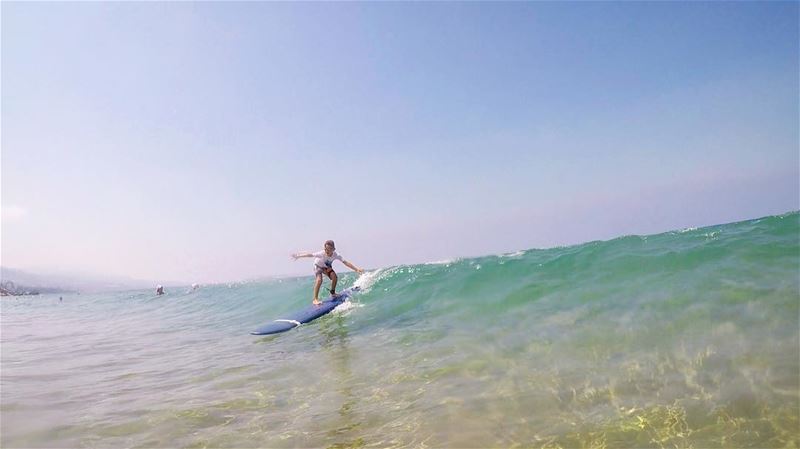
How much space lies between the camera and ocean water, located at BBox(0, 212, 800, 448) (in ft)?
15.7

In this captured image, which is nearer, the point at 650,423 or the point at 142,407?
the point at 650,423

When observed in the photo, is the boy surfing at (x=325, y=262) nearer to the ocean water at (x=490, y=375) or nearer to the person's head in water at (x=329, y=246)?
the person's head in water at (x=329, y=246)

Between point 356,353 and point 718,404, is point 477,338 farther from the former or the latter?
point 718,404

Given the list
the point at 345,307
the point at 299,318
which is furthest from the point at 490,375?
the point at 345,307

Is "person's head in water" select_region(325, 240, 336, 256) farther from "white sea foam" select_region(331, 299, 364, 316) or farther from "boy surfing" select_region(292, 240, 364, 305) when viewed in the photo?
"white sea foam" select_region(331, 299, 364, 316)

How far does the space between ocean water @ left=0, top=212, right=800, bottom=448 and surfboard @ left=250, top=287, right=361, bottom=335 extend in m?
0.40

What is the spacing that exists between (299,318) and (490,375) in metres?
8.82

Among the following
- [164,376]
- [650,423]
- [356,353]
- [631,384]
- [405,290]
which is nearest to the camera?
[650,423]

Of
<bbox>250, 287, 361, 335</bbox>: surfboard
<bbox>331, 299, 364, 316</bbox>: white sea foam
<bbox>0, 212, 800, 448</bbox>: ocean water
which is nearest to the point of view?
<bbox>0, 212, 800, 448</bbox>: ocean water

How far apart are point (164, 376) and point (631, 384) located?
8230 millimetres

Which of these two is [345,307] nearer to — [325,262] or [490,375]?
[325,262]

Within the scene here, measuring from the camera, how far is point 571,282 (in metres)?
12.8

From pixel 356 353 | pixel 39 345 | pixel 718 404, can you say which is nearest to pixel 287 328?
pixel 356 353

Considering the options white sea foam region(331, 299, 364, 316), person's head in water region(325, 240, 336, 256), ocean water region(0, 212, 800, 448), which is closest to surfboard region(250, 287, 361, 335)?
white sea foam region(331, 299, 364, 316)
